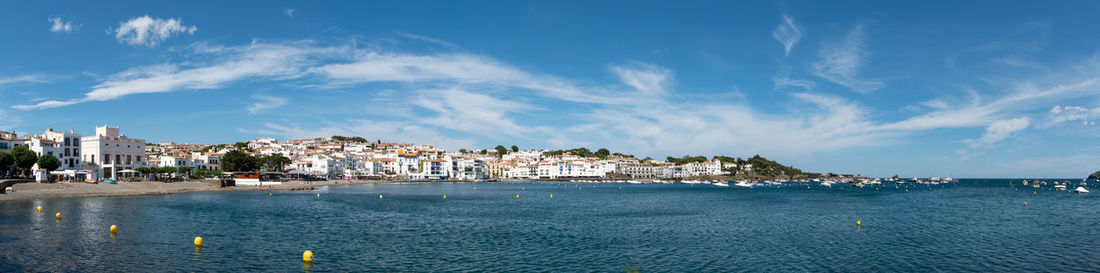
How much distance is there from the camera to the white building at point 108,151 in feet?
268

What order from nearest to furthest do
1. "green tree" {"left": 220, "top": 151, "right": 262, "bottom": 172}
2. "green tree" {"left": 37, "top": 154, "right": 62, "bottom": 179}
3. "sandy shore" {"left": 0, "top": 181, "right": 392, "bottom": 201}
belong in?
"sandy shore" {"left": 0, "top": 181, "right": 392, "bottom": 201} < "green tree" {"left": 37, "top": 154, "right": 62, "bottom": 179} < "green tree" {"left": 220, "top": 151, "right": 262, "bottom": 172}

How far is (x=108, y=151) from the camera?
83.1 meters

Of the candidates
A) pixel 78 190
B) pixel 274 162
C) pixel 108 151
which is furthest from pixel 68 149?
pixel 274 162

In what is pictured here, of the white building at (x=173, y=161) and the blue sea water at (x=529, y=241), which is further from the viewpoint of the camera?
the white building at (x=173, y=161)

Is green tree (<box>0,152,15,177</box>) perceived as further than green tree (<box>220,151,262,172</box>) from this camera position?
No

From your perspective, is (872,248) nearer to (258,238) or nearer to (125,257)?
(258,238)

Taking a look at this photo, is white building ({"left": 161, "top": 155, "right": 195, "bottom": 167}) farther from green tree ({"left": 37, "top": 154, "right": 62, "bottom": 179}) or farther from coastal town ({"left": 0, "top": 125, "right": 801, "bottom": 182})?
green tree ({"left": 37, "top": 154, "right": 62, "bottom": 179})

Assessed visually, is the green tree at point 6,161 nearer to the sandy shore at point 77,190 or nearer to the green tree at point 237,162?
the sandy shore at point 77,190

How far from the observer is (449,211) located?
44.2 metres

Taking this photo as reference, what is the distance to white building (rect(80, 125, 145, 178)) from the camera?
3211 inches

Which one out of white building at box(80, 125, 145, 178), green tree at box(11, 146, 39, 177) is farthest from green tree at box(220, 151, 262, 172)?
green tree at box(11, 146, 39, 177)

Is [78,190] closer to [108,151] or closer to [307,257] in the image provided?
[108,151]

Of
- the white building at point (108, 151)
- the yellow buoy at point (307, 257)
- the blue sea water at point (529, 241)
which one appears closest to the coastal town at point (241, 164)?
the white building at point (108, 151)

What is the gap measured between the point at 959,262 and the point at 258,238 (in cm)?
2719
